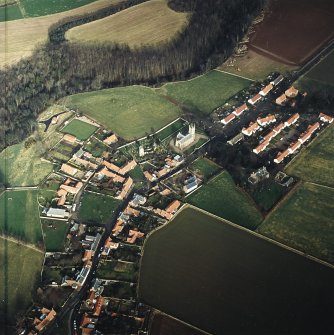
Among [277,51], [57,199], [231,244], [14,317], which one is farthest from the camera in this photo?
[277,51]

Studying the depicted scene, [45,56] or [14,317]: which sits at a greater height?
[45,56]

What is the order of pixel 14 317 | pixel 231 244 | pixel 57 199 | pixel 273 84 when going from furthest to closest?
pixel 273 84 → pixel 57 199 → pixel 231 244 → pixel 14 317

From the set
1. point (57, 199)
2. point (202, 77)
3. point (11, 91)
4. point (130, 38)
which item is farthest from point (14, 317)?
point (130, 38)

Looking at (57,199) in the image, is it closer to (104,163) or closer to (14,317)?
(104,163)

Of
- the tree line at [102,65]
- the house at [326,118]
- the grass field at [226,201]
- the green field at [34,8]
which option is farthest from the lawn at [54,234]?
the green field at [34,8]

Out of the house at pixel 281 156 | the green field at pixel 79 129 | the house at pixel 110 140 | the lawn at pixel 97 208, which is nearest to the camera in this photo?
the lawn at pixel 97 208

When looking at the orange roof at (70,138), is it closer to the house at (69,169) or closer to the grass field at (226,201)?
the house at (69,169)
